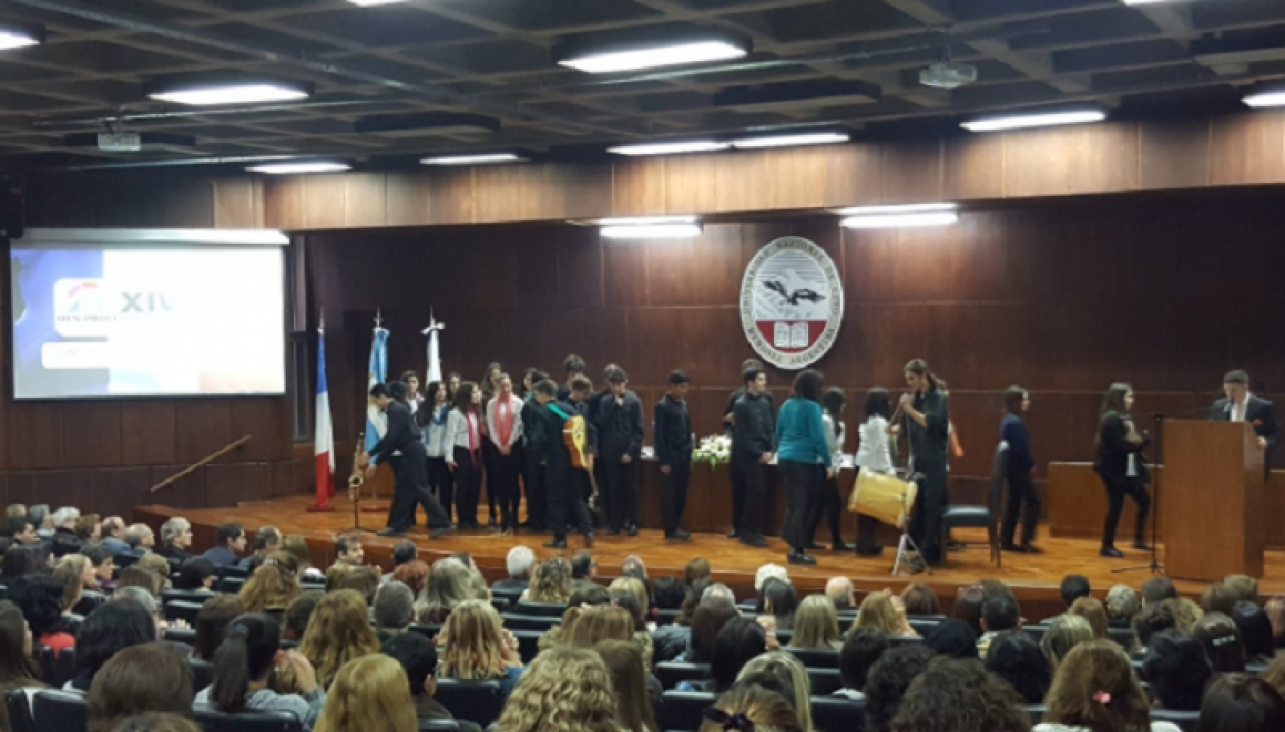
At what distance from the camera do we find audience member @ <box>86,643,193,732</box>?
372cm

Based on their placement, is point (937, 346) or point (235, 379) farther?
point (235, 379)

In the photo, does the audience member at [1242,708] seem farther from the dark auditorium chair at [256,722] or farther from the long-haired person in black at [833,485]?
the long-haired person in black at [833,485]

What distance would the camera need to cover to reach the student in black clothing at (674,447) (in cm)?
1163

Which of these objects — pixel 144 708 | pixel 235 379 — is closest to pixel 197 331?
pixel 235 379

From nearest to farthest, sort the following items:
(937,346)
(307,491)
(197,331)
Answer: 1. (937,346)
2. (197,331)
3. (307,491)

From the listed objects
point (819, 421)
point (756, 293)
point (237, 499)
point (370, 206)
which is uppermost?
point (370, 206)

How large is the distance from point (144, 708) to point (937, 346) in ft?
34.9

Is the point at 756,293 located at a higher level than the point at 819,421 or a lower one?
higher

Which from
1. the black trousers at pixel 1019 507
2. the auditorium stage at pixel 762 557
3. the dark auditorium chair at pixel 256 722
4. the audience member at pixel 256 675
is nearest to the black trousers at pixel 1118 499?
the auditorium stage at pixel 762 557

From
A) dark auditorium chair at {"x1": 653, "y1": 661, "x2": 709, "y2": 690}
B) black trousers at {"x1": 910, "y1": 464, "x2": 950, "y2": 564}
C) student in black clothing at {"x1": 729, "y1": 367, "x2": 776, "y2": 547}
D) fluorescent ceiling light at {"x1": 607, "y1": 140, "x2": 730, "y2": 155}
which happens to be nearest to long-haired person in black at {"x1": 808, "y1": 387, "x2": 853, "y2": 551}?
student in black clothing at {"x1": 729, "y1": 367, "x2": 776, "y2": 547}

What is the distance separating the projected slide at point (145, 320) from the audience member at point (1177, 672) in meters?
11.5

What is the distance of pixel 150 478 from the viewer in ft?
47.4

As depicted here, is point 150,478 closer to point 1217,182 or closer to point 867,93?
point 867,93

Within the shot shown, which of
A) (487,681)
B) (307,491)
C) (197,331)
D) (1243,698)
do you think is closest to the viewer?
(1243,698)
